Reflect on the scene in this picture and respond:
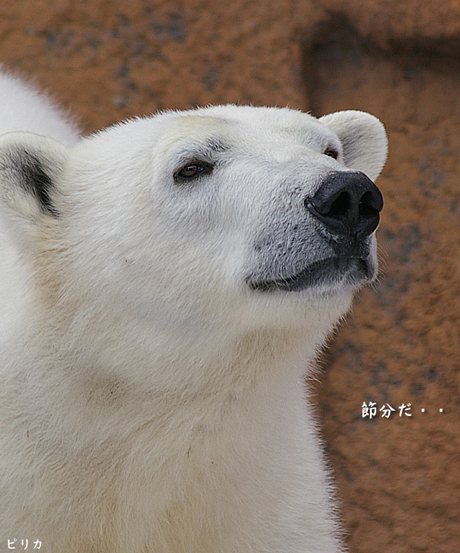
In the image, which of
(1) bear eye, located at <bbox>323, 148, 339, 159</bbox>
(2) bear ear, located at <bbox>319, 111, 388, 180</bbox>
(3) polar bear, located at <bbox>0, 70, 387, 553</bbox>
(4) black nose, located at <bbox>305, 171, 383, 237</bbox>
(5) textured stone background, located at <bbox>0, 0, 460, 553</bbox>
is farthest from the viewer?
(5) textured stone background, located at <bbox>0, 0, 460, 553</bbox>

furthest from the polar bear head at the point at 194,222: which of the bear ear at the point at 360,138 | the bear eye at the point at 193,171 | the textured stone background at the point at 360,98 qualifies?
the textured stone background at the point at 360,98

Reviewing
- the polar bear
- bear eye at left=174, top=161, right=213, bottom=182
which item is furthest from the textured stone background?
bear eye at left=174, top=161, right=213, bottom=182

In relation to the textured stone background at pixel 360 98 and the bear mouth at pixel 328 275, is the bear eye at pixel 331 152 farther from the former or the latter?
the textured stone background at pixel 360 98

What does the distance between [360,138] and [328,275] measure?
889 millimetres

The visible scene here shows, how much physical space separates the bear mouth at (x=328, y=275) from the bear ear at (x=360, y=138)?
31.1 inches

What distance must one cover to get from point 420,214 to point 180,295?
8.06 ft

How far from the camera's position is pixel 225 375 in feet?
7.62

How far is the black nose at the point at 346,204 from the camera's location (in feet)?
6.67

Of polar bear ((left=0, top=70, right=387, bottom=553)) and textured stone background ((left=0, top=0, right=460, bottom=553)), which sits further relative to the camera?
textured stone background ((left=0, top=0, right=460, bottom=553))

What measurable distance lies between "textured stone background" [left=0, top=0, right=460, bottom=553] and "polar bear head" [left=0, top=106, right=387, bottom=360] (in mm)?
1908

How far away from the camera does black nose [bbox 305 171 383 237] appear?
2.03 m

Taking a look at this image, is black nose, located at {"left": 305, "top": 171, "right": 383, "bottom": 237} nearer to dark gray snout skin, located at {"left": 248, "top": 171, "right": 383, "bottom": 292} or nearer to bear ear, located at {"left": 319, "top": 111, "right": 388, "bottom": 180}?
dark gray snout skin, located at {"left": 248, "top": 171, "right": 383, "bottom": 292}

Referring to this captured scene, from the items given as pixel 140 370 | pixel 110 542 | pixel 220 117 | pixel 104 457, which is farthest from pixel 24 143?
pixel 110 542

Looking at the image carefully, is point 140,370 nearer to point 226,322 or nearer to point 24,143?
point 226,322
